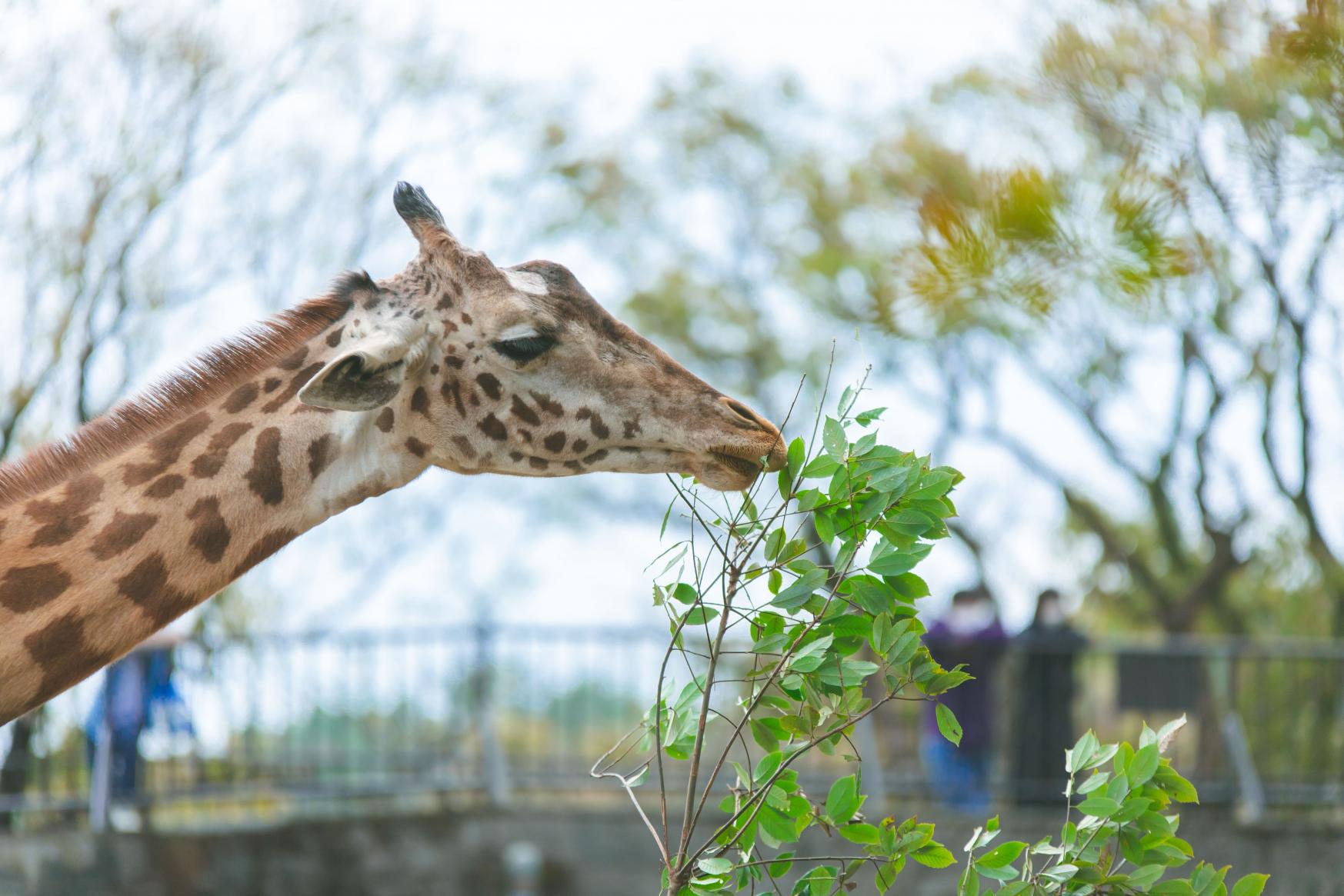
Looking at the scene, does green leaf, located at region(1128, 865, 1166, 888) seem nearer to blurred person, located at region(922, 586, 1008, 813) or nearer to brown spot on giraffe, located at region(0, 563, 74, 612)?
brown spot on giraffe, located at region(0, 563, 74, 612)

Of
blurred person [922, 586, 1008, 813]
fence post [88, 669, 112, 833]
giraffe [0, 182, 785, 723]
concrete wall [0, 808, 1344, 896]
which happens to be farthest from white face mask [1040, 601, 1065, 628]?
giraffe [0, 182, 785, 723]

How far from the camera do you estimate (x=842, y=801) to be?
10.2 ft

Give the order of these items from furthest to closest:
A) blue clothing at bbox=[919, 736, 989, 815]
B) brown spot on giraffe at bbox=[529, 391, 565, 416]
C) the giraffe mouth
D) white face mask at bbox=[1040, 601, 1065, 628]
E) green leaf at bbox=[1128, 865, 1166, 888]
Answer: white face mask at bbox=[1040, 601, 1065, 628] < blue clothing at bbox=[919, 736, 989, 815] < brown spot on giraffe at bbox=[529, 391, 565, 416] < the giraffe mouth < green leaf at bbox=[1128, 865, 1166, 888]

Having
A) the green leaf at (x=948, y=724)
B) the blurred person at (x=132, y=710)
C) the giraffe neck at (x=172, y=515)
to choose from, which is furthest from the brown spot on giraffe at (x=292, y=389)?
the blurred person at (x=132, y=710)

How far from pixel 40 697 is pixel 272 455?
847 mm

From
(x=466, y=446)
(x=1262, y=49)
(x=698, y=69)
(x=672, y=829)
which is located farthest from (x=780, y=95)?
(x=466, y=446)

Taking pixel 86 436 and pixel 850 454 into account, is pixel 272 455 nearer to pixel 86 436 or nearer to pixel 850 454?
pixel 86 436

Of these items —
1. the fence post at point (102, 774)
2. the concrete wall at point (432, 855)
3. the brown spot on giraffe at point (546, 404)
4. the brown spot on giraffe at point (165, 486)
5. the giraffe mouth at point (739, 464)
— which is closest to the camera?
the giraffe mouth at point (739, 464)

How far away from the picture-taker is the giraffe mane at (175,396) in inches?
148

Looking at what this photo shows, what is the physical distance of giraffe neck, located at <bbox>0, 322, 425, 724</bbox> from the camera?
11.5 feet

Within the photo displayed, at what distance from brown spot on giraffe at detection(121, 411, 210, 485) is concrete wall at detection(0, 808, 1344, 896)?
6.19 metres

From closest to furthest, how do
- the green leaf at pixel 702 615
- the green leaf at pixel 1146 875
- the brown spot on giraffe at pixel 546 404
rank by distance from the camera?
1. the green leaf at pixel 1146 875
2. the green leaf at pixel 702 615
3. the brown spot on giraffe at pixel 546 404

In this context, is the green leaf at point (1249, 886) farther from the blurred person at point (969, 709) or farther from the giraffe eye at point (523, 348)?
the blurred person at point (969, 709)

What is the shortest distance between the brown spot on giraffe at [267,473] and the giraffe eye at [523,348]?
26.1 inches
